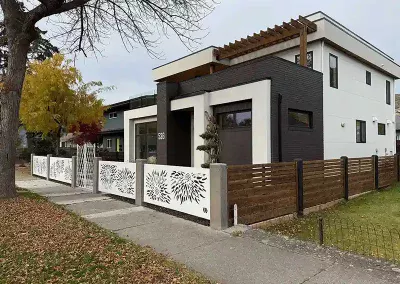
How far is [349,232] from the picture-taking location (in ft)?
22.2

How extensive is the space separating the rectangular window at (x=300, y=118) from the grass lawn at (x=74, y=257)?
7598 millimetres

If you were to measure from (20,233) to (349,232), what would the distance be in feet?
21.8

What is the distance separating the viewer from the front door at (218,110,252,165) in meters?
11.0

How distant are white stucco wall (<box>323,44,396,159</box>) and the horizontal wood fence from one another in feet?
6.20

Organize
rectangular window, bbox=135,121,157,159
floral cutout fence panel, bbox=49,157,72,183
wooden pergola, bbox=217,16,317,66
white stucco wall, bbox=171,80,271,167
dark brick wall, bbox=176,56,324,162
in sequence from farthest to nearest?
1. rectangular window, bbox=135,121,157,159
2. floral cutout fence panel, bbox=49,157,72,183
3. wooden pergola, bbox=217,16,317,66
4. dark brick wall, bbox=176,56,324,162
5. white stucco wall, bbox=171,80,271,167

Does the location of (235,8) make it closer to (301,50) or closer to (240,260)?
(301,50)

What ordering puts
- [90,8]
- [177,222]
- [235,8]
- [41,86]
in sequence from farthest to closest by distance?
1. [41,86]
2. [90,8]
3. [235,8]
4. [177,222]

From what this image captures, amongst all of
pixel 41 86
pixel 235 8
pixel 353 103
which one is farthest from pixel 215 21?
pixel 41 86

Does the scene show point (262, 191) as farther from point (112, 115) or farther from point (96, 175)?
point (112, 115)

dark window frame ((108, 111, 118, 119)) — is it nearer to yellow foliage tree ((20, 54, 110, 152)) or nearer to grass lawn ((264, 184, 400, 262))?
yellow foliage tree ((20, 54, 110, 152))

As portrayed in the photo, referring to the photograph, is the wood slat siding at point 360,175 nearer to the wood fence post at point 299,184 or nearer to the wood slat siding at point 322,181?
the wood slat siding at point 322,181

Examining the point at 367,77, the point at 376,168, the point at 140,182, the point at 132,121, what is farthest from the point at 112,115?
the point at 376,168

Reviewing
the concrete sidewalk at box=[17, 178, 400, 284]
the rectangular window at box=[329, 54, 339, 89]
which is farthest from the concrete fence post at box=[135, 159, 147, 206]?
the rectangular window at box=[329, 54, 339, 89]

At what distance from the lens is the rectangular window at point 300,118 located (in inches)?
426
